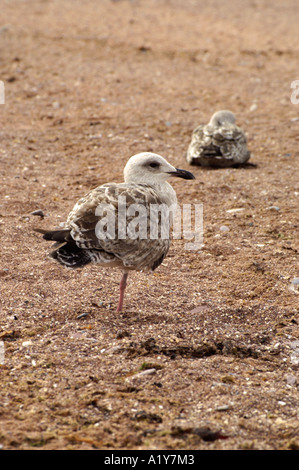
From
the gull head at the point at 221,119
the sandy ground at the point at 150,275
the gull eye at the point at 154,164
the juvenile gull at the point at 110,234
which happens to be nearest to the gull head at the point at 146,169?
the gull eye at the point at 154,164

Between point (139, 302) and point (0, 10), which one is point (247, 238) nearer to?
point (139, 302)

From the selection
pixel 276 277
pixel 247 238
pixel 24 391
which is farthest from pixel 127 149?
pixel 24 391

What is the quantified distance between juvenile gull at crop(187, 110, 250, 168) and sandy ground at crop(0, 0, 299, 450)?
224mm

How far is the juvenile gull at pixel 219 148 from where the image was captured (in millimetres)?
8516

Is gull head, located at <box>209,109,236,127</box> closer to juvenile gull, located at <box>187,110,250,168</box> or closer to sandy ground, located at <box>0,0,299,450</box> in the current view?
juvenile gull, located at <box>187,110,250,168</box>

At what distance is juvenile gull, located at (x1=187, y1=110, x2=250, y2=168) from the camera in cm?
852

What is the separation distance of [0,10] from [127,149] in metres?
9.90

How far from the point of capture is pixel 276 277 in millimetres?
5824

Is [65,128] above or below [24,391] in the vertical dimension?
above

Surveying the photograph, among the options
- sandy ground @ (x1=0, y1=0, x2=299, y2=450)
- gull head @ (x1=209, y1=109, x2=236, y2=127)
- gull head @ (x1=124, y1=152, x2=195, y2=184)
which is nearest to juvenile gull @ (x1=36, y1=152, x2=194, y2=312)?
gull head @ (x1=124, y1=152, x2=195, y2=184)

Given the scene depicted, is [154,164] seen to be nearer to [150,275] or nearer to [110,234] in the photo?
[110,234]

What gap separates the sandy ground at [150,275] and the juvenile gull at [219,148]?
0.22 meters
